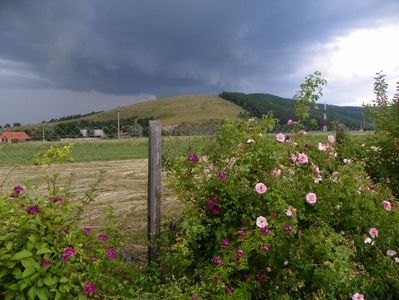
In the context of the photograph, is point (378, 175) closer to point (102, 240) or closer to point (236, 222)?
point (236, 222)

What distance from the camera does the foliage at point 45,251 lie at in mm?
2570

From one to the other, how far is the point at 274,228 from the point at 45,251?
5.86 feet

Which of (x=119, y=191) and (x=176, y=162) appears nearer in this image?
(x=176, y=162)

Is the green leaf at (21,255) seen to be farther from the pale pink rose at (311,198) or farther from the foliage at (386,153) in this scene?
the foliage at (386,153)

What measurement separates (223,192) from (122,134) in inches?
1182

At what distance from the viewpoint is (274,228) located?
355cm

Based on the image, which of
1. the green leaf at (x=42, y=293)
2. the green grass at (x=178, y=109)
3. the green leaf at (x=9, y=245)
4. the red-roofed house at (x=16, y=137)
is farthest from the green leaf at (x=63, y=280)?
the green grass at (x=178, y=109)

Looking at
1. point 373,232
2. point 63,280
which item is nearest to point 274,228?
point 373,232

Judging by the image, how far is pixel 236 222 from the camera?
12.1ft

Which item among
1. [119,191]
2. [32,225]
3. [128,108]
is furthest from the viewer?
[128,108]

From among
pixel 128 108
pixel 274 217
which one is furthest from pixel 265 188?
pixel 128 108

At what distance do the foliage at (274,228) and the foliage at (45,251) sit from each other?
77 cm

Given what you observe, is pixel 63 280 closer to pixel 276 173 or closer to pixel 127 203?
pixel 276 173

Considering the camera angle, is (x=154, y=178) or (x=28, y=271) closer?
(x=28, y=271)
